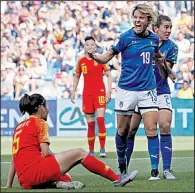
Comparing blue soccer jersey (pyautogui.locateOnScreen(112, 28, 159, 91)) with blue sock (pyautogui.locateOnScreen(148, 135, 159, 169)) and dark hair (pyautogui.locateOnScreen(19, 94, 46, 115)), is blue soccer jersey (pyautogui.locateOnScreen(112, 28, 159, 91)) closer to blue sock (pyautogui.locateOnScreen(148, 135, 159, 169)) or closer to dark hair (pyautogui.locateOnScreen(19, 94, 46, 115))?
blue sock (pyautogui.locateOnScreen(148, 135, 159, 169))

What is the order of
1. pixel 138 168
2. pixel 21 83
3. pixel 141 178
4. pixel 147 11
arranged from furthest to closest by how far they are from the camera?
pixel 21 83
pixel 138 168
pixel 141 178
pixel 147 11

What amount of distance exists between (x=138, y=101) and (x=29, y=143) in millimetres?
1919

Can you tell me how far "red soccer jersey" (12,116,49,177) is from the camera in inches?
320

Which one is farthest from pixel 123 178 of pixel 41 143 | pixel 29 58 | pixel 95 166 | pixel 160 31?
pixel 29 58

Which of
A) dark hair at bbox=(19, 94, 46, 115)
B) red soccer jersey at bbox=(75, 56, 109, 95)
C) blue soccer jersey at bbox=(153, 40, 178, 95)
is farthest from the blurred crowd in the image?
dark hair at bbox=(19, 94, 46, 115)

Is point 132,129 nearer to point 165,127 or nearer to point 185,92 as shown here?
point 165,127

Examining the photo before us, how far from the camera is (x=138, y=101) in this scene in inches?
377

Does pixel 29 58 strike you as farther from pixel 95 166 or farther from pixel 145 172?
pixel 95 166

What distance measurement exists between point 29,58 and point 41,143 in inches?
667

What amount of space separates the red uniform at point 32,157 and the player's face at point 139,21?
1.91 meters

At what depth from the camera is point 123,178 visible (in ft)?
27.2

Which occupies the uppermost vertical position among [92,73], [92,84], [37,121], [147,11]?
[147,11]

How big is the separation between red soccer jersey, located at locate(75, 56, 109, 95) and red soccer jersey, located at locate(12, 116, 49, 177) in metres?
7.35

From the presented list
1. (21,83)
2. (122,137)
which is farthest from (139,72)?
(21,83)
